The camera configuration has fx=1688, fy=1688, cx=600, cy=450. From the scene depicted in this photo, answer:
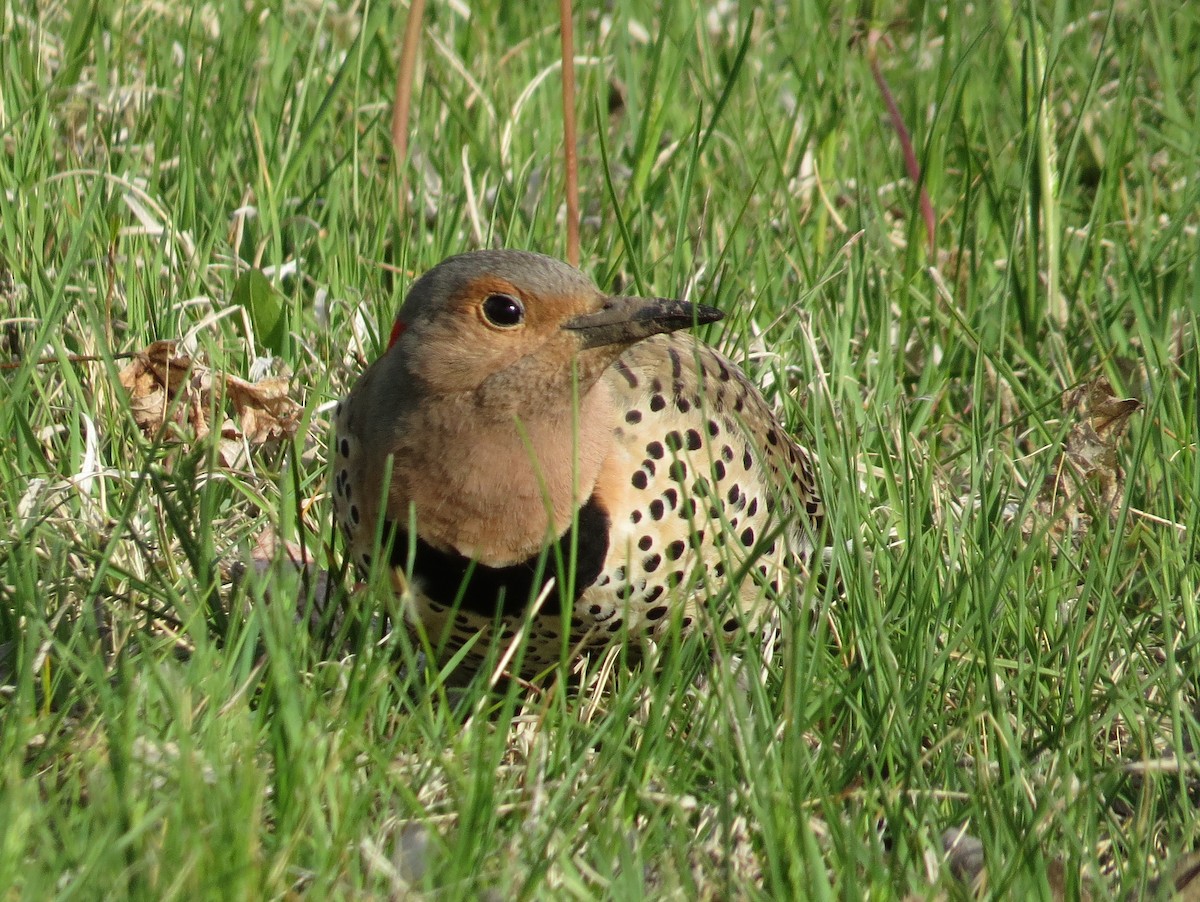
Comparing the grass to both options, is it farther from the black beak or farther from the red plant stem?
the black beak

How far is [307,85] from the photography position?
5.23 m

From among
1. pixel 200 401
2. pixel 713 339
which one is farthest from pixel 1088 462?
pixel 200 401

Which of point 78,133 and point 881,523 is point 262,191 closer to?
point 78,133

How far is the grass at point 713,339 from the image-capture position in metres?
2.71

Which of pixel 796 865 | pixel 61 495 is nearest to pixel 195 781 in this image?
pixel 796 865

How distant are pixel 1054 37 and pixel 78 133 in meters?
3.08

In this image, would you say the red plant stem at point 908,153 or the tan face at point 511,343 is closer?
the tan face at point 511,343

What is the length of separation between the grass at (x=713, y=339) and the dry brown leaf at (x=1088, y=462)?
6 cm

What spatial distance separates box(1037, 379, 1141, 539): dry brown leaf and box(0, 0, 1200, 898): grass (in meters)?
0.06

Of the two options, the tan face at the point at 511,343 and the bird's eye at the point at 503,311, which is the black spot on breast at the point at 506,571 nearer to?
the tan face at the point at 511,343

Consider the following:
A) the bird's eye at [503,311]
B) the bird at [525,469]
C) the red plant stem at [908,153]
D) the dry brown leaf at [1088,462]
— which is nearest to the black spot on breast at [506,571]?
the bird at [525,469]

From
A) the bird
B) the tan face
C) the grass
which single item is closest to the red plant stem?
the grass

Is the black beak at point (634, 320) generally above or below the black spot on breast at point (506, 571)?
above

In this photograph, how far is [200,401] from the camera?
4.42m
